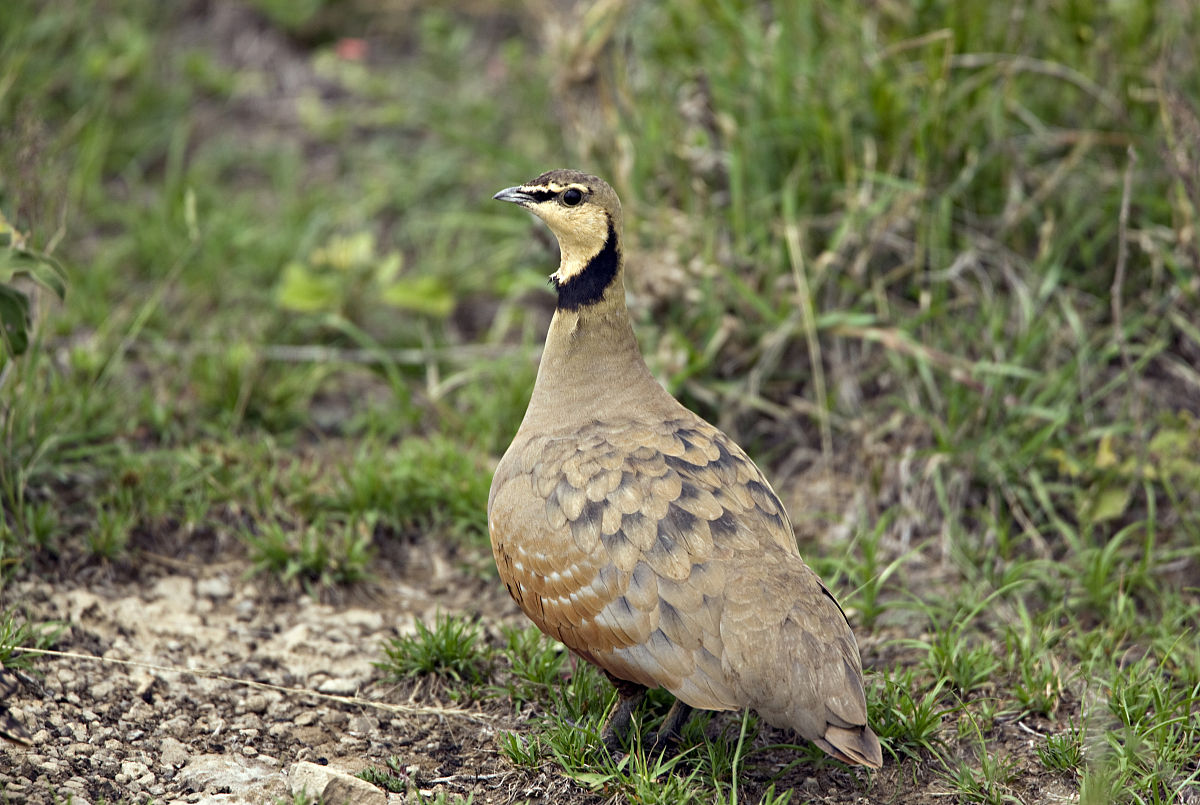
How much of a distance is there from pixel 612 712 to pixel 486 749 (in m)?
0.41

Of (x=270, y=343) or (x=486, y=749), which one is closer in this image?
(x=486, y=749)

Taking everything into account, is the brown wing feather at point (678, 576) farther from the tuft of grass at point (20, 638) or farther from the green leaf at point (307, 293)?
the green leaf at point (307, 293)

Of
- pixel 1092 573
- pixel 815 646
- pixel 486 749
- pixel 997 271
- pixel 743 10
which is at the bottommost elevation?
pixel 486 749

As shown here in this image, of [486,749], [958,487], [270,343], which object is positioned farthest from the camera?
[270,343]

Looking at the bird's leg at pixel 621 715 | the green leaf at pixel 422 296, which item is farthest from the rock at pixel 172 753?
the green leaf at pixel 422 296

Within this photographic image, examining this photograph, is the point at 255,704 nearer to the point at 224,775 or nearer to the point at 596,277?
the point at 224,775

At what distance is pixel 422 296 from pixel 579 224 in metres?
2.26

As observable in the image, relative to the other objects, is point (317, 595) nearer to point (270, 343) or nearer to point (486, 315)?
point (270, 343)

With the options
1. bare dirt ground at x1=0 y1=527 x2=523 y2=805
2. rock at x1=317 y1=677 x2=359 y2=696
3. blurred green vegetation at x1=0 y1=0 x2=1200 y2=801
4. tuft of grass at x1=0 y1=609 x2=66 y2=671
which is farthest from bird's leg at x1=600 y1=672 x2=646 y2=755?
tuft of grass at x1=0 y1=609 x2=66 y2=671

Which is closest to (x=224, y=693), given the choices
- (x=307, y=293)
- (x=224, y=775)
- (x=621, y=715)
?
(x=224, y=775)

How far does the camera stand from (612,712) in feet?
12.2

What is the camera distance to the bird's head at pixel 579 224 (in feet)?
12.3

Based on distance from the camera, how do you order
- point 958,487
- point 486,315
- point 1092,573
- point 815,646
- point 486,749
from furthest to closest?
point 486,315 → point 958,487 → point 1092,573 → point 486,749 → point 815,646

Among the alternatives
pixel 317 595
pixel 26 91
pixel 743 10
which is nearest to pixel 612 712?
pixel 317 595
